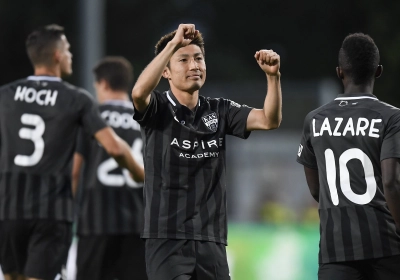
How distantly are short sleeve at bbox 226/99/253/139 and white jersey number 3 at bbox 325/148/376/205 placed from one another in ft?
2.02

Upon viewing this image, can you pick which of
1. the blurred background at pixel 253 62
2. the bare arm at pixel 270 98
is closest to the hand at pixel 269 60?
the bare arm at pixel 270 98

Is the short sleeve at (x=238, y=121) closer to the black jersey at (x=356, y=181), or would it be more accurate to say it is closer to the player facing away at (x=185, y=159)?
the player facing away at (x=185, y=159)

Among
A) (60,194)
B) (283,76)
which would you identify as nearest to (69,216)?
(60,194)

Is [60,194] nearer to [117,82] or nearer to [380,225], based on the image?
[117,82]

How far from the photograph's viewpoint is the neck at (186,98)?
6266 mm

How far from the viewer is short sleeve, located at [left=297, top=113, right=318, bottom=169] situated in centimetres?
607

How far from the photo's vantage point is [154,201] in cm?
610

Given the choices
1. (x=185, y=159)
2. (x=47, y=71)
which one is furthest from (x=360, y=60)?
(x=47, y=71)

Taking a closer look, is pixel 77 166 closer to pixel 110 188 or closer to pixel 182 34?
pixel 110 188

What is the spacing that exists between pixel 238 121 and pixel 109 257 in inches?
111

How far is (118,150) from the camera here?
7.66 m

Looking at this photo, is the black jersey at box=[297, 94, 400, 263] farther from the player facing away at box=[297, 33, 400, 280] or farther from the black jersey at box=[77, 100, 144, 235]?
the black jersey at box=[77, 100, 144, 235]

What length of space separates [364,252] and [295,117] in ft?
59.1

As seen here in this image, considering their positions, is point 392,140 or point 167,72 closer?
point 392,140
